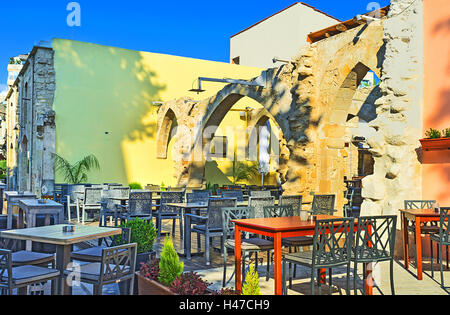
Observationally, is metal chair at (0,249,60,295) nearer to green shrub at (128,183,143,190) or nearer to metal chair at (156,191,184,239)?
metal chair at (156,191,184,239)

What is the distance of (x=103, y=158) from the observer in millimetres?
15531

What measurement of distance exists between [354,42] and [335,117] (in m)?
1.53

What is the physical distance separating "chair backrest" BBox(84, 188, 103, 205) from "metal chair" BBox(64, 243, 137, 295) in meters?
6.13

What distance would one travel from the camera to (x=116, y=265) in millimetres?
3336

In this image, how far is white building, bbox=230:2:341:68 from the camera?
70.1 ft

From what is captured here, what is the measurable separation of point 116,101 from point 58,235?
42.0 ft

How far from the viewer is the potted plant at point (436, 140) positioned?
589cm

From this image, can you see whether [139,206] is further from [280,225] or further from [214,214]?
[280,225]

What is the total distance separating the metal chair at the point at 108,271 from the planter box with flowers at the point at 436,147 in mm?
4383

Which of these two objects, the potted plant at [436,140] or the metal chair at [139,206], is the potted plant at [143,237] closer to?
the metal chair at [139,206]

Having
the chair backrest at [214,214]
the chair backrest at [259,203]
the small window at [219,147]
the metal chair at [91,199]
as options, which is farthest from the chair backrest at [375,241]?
the small window at [219,147]

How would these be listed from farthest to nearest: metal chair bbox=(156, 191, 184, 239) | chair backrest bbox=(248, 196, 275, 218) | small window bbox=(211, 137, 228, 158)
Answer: small window bbox=(211, 137, 228, 158), metal chair bbox=(156, 191, 184, 239), chair backrest bbox=(248, 196, 275, 218)

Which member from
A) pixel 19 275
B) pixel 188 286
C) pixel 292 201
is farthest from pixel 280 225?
pixel 292 201

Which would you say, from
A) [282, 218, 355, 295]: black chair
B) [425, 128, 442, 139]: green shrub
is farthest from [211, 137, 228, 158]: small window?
[282, 218, 355, 295]: black chair
